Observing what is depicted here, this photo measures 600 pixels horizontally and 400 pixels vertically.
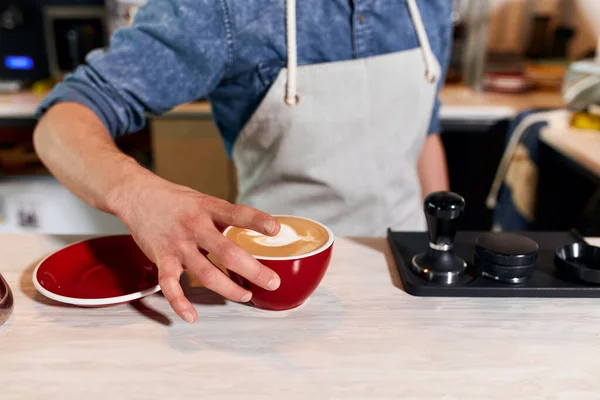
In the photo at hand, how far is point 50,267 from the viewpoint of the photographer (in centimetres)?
70

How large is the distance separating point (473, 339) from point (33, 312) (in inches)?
18.2

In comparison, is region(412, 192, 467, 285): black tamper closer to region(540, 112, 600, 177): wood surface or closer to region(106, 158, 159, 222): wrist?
region(106, 158, 159, 222): wrist

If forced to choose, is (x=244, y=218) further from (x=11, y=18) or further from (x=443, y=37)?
(x=11, y=18)

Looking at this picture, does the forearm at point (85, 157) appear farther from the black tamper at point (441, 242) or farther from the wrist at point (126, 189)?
the black tamper at point (441, 242)

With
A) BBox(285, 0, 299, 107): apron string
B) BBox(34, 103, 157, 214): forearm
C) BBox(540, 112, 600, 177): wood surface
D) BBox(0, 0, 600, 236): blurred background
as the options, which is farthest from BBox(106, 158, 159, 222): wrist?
BBox(0, 0, 600, 236): blurred background

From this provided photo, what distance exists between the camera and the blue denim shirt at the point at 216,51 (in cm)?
89

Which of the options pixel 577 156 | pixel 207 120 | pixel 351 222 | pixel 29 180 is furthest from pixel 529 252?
pixel 29 180

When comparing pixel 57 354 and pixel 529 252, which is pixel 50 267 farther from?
pixel 529 252

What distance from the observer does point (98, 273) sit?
27.7 inches

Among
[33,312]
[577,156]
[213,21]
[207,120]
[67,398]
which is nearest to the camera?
[67,398]

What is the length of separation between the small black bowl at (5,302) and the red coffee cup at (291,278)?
23cm

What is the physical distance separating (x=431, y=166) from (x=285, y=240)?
28.7 inches

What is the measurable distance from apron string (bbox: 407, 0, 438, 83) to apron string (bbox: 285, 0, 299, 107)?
0.24m

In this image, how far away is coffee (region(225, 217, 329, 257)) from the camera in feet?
2.05
